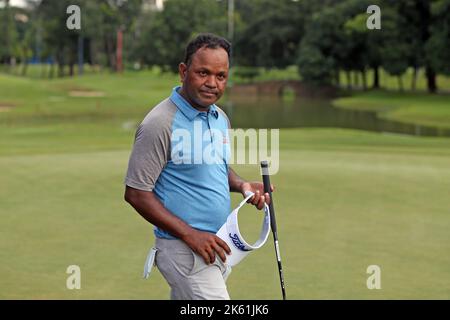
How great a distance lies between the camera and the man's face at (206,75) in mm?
3787

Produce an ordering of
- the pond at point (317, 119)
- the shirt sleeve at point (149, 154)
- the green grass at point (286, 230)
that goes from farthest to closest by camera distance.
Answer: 1. the pond at point (317, 119)
2. the green grass at point (286, 230)
3. the shirt sleeve at point (149, 154)

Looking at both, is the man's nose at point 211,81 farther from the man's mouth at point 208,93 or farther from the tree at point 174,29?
the tree at point 174,29

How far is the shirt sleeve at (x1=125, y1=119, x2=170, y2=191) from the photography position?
374 centimetres

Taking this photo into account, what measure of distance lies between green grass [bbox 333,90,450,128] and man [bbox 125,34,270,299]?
42.4 meters

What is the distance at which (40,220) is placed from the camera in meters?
9.30

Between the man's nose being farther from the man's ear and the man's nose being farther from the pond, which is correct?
the pond

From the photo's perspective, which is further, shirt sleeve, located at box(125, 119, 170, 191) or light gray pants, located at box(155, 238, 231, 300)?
light gray pants, located at box(155, 238, 231, 300)

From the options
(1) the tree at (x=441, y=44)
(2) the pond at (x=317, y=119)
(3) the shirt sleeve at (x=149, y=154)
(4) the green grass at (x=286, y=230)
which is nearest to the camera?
(3) the shirt sleeve at (x=149, y=154)

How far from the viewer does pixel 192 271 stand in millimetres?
3900

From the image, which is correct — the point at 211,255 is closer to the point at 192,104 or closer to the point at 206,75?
the point at 192,104

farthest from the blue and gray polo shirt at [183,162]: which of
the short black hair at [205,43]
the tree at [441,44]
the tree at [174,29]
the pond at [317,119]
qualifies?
the tree at [174,29]

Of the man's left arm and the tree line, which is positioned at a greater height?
the tree line

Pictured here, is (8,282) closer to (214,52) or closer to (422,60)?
(214,52)

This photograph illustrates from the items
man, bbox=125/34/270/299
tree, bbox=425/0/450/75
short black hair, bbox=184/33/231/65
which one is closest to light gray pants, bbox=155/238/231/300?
man, bbox=125/34/270/299
